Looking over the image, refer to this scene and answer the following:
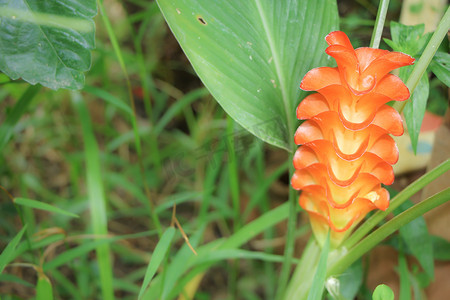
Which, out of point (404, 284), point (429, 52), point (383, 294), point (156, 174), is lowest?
point (156, 174)

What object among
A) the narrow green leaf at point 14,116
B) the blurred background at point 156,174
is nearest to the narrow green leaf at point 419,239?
the blurred background at point 156,174

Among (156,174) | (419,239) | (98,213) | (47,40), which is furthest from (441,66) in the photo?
(156,174)

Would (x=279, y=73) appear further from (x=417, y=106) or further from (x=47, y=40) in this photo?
(x=47, y=40)

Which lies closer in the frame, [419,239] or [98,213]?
[419,239]

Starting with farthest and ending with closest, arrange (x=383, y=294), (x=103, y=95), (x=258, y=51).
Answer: (x=103, y=95)
(x=258, y=51)
(x=383, y=294)

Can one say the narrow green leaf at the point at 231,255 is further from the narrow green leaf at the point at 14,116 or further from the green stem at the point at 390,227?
the narrow green leaf at the point at 14,116

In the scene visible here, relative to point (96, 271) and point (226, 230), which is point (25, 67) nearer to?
point (96, 271)
